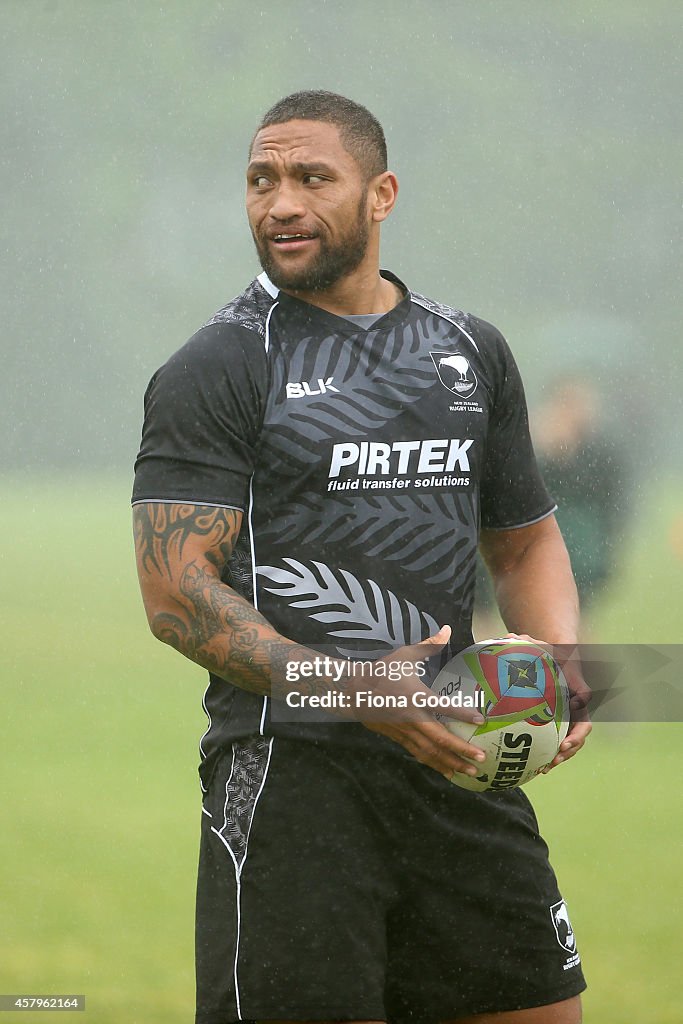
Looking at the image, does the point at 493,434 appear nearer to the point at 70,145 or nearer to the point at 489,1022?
the point at 489,1022

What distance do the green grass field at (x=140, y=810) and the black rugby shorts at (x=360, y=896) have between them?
1.76 metres

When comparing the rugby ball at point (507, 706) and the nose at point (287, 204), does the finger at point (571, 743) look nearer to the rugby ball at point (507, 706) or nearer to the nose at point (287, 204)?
the rugby ball at point (507, 706)

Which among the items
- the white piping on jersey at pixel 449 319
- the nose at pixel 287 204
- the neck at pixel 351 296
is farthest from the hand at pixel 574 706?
the nose at pixel 287 204

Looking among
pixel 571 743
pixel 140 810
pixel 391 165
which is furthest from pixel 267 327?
pixel 391 165

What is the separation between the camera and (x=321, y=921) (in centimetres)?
223

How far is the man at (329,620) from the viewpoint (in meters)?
2.22

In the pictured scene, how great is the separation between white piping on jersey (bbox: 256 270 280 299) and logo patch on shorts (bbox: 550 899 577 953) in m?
1.26

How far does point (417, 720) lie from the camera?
83.3 inches

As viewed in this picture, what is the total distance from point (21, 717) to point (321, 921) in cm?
822

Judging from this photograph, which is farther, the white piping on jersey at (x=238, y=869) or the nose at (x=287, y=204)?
the nose at (x=287, y=204)

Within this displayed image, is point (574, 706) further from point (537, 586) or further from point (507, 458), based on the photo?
point (507, 458)

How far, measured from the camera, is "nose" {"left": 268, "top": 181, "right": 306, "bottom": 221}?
2.44 meters

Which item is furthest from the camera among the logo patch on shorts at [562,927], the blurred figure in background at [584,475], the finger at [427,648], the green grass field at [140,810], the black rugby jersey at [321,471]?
the blurred figure in background at [584,475]

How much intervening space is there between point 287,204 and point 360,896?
1.26 m
